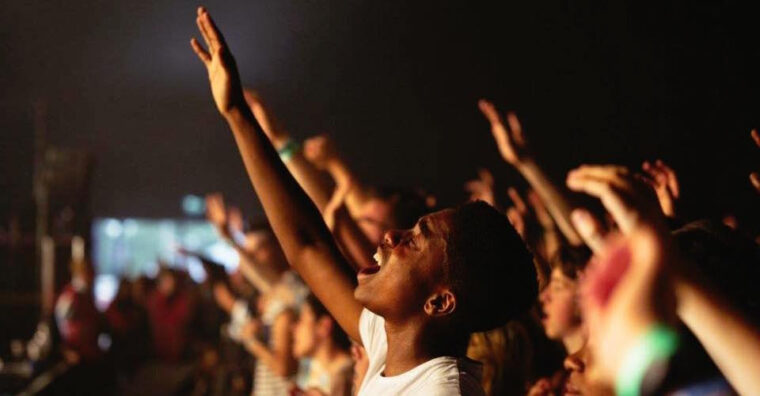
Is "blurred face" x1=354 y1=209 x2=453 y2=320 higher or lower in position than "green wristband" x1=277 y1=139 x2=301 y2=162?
lower

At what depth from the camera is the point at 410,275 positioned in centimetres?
204

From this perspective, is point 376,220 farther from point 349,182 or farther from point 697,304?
point 697,304

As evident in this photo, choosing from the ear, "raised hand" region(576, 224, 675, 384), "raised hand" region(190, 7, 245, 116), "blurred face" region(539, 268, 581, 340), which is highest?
"raised hand" region(190, 7, 245, 116)

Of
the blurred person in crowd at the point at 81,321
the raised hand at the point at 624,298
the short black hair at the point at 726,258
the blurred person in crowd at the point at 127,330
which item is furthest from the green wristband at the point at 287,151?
the blurred person in crowd at the point at 127,330

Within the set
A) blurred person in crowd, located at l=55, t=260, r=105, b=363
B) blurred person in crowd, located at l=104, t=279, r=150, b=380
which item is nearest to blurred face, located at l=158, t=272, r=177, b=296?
blurred person in crowd, located at l=104, t=279, r=150, b=380

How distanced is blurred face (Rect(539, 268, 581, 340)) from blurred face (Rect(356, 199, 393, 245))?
686mm

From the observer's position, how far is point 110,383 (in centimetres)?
804

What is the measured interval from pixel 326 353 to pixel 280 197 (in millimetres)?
1431

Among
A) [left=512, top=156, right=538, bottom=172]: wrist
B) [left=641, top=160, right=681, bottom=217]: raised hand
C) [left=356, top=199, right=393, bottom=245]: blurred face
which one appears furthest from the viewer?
[left=512, top=156, right=538, bottom=172]: wrist

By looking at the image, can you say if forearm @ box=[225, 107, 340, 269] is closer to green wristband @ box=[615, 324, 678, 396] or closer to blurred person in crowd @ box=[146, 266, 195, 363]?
green wristband @ box=[615, 324, 678, 396]

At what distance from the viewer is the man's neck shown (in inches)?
78.2

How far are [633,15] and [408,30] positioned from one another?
3.41 m

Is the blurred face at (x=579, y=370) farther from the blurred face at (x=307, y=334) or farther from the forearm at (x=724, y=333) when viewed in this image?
the blurred face at (x=307, y=334)

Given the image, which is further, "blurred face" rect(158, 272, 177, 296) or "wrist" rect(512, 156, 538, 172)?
"blurred face" rect(158, 272, 177, 296)
